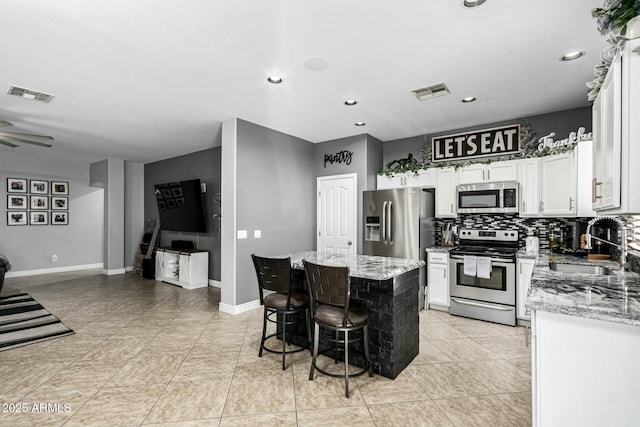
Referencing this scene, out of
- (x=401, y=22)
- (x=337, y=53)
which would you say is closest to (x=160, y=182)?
(x=337, y=53)

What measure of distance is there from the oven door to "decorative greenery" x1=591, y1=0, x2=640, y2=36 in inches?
115

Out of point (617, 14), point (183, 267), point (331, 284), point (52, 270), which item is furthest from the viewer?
point (52, 270)

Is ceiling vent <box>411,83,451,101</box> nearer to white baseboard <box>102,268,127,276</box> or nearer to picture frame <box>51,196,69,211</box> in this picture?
white baseboard <box>102,268,127,276</box>

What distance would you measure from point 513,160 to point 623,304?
2927mm

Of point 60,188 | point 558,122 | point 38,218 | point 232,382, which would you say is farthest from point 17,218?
point 558,122

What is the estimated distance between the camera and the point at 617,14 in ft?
4.72

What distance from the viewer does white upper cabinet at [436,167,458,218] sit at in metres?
4.54

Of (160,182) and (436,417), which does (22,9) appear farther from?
(160,182)

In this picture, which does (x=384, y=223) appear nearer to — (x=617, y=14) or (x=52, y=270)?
(x=617, y=14)

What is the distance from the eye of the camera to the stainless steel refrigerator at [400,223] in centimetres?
446

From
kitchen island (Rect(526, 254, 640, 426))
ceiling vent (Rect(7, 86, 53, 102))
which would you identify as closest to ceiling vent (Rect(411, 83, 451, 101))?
kitchen island (Rect(526, 254, 640, 426))

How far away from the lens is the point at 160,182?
7434 millimetres

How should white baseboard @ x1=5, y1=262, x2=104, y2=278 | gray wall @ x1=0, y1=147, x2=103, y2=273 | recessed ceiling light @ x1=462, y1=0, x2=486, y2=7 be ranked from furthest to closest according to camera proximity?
1. white baseboard @ x1=5, y1=262, x2=104, y2=278
2. gray wall @ x1=0, y1=147, x2=103, y2=273
3. recessed ceiling light @ x1=462, y1=0, x2=486, y2=7

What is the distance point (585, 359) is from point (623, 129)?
3.58 ft
